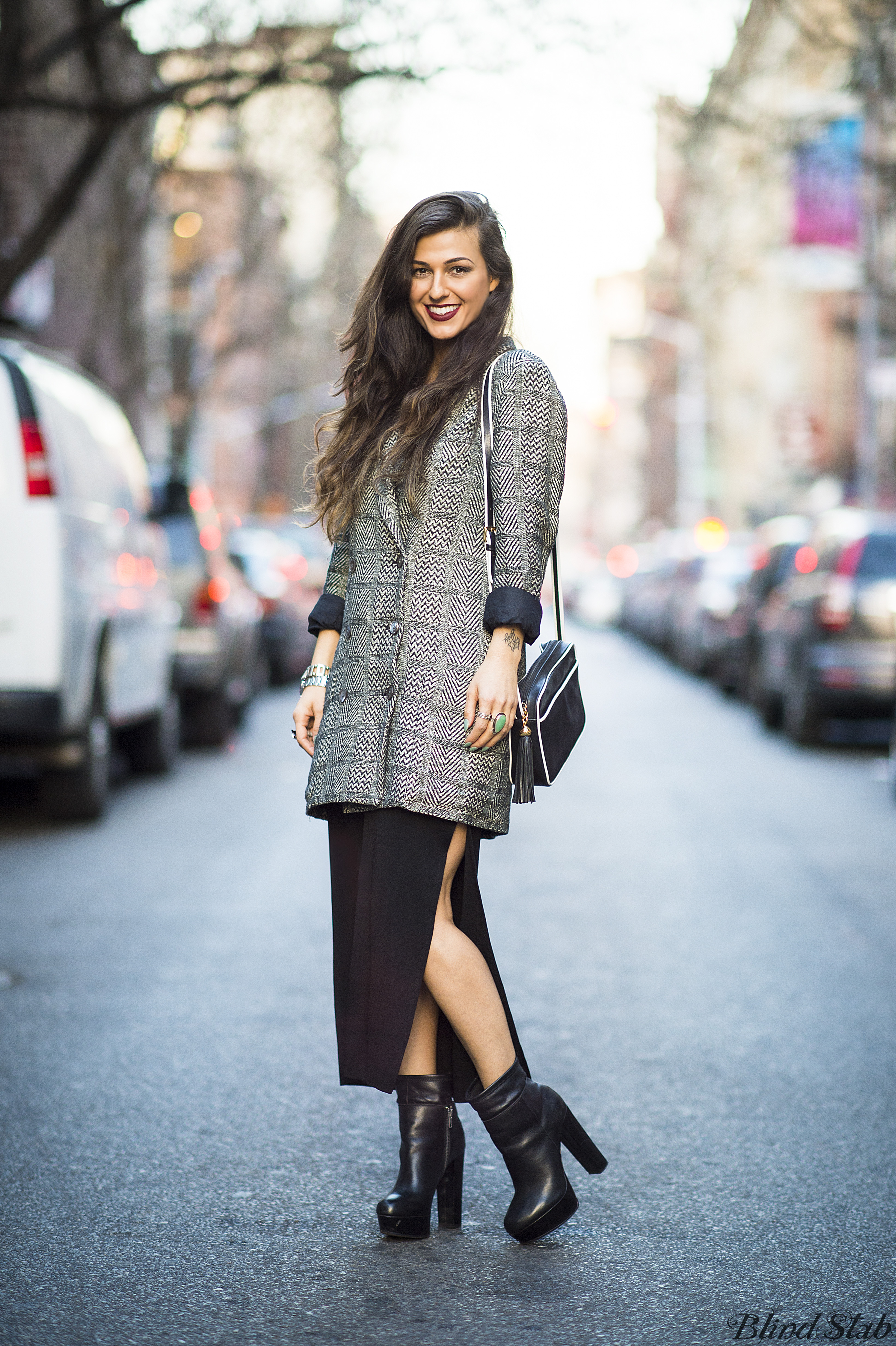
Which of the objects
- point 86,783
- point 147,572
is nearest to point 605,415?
point 147,572

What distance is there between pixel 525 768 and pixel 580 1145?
805 millimetres

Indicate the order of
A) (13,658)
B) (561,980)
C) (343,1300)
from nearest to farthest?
1. (343,1300)
2. (561,980)
3. (13,658)

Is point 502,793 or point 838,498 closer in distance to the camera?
point 502,793

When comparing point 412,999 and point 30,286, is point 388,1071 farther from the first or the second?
point 30,286

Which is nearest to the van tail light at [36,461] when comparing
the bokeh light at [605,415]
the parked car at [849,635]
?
the parked car at [849,635]

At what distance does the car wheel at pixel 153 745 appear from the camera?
39.2 ft

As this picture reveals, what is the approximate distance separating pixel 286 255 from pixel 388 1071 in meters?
34.7

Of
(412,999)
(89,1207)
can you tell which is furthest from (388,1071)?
(89,1207)

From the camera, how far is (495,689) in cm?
347

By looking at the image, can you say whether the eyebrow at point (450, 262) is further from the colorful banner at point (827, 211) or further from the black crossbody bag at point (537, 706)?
the colorful banner at point (827, 211)

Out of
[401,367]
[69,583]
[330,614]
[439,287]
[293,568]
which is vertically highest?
[439,287]

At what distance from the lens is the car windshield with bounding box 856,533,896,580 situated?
46.6ft

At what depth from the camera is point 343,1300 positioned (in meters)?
3.32

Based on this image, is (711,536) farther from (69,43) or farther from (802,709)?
(69,43)
